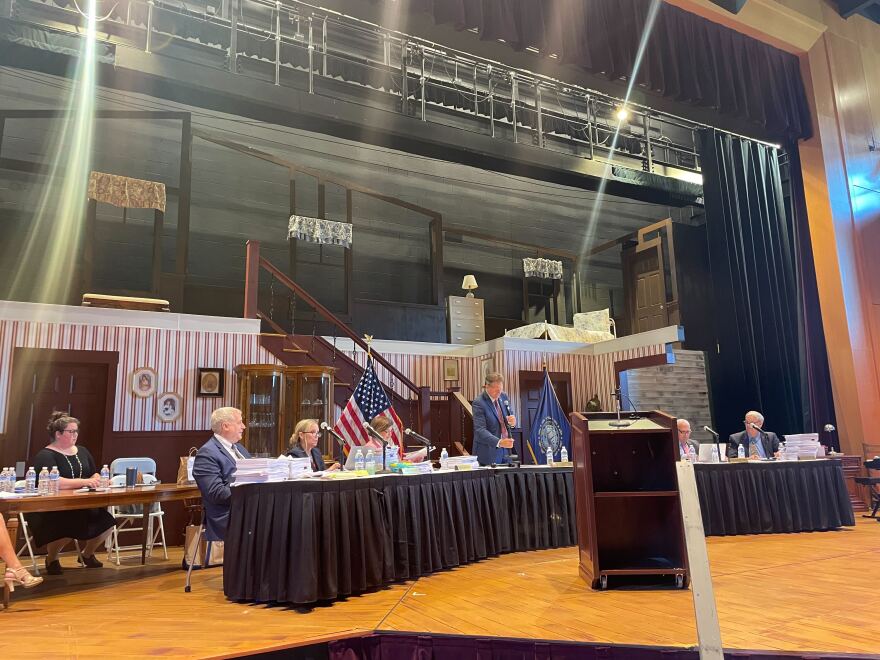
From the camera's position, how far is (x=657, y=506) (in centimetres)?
414

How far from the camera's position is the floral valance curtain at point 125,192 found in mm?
10008

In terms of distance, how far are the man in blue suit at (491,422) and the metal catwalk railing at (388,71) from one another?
6.74m

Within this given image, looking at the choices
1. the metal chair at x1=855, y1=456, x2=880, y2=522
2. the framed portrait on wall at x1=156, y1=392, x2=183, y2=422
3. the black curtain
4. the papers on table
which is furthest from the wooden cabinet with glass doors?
the black curtain

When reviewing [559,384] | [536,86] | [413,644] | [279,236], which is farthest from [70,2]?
[413,644]

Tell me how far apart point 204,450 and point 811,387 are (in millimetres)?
8759

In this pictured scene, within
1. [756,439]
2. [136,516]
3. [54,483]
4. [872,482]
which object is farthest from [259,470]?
[872,482]

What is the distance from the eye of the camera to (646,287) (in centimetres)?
1338

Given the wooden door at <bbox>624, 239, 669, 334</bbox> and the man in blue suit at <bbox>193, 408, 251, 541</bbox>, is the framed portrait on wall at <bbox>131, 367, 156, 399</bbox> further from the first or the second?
the wooden door at <bbox>624, 239, 669, 334</bbox>

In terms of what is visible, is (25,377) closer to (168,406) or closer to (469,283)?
(168,406)

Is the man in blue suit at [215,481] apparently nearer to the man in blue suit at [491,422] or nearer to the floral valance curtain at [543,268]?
the man in blue suit at [491,422]

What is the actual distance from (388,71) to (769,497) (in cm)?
920

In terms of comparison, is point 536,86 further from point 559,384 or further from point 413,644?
point 413,644

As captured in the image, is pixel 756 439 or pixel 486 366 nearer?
pixel 756 439

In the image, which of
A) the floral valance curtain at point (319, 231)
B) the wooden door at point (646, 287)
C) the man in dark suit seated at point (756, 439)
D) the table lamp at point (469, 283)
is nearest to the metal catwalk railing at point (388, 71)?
the wooden door at point (646, 287)
